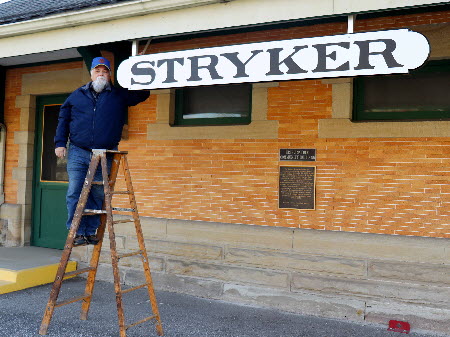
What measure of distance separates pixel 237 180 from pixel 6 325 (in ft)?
9.44

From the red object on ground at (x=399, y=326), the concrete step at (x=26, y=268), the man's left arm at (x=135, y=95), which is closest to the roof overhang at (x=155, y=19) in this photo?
the man's left arm at (x=135, y=95)

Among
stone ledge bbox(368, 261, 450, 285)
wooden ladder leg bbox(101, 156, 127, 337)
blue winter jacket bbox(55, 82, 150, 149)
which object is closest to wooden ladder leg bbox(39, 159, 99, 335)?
wooden ladder leg bbox(101, 156, 127, 337)

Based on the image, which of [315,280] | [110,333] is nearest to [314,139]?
[315,280]

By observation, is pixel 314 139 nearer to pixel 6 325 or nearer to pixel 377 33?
pixel 377 33

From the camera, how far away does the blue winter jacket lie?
451 cm

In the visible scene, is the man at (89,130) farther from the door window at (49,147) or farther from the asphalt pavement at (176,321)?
the door window at (49,147)

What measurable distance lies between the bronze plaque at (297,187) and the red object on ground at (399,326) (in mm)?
1428

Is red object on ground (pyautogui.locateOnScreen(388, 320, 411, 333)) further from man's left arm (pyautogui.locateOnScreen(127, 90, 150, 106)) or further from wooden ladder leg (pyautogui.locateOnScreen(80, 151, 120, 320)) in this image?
man's left arm (pyautogui.locateOnScreen(127, 90, 150, 106))

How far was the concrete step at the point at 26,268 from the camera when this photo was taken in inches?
226

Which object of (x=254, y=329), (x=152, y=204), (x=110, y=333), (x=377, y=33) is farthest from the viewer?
(x=152, y=204)

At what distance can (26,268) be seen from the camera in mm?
5914

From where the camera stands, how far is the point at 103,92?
4613 millimetres

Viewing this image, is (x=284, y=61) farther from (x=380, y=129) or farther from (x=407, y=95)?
(x=407, y=95)

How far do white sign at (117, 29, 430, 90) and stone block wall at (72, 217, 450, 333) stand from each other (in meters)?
2.00
